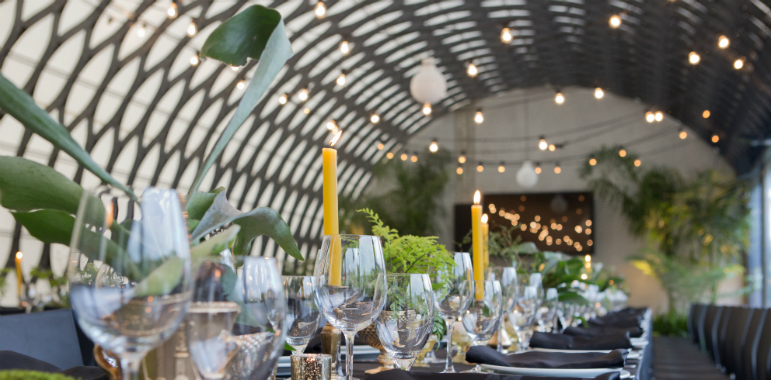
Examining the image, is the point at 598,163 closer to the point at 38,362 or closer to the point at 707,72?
the point at 707,72

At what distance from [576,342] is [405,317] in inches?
37.2

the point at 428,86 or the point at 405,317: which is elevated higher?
the point at 428,86

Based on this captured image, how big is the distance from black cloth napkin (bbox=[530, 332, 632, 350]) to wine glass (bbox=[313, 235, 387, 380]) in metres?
0.87

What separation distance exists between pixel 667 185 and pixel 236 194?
1115 centimetres

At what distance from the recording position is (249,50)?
960 millimetres

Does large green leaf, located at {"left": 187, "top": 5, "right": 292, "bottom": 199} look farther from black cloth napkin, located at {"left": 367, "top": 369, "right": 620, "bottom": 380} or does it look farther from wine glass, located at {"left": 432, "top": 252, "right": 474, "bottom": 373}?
wine glass, located at {"left": 432, "top": 252, "right": 474, "bottom": 373}

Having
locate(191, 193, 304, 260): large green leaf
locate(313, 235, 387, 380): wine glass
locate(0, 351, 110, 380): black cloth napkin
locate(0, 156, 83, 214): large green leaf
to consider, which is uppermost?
locate(0, 156, 83, 214): large green leaf

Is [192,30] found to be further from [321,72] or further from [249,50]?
[249,50]

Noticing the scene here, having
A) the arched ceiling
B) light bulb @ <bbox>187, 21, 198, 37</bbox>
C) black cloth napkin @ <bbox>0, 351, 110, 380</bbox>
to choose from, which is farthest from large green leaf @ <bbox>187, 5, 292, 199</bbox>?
the arched ceiling

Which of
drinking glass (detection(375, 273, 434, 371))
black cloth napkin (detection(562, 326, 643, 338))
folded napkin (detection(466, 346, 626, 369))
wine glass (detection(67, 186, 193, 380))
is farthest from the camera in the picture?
black cloth napkin (detection(562, 326, 643, 338))

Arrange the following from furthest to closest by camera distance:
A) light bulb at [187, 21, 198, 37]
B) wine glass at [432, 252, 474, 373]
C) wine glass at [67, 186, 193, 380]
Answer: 1. light bulb at [187, 21, 198, 37]
2. wine glass at [432, 252, 474, 373]
3. wine glass at [67, 186, 193, 380]

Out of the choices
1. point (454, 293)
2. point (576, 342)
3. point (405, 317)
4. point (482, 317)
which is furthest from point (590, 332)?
point (405, 317)

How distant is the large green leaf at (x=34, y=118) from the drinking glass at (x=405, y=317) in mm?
566

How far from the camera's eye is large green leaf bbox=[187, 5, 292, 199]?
829 millimetres
